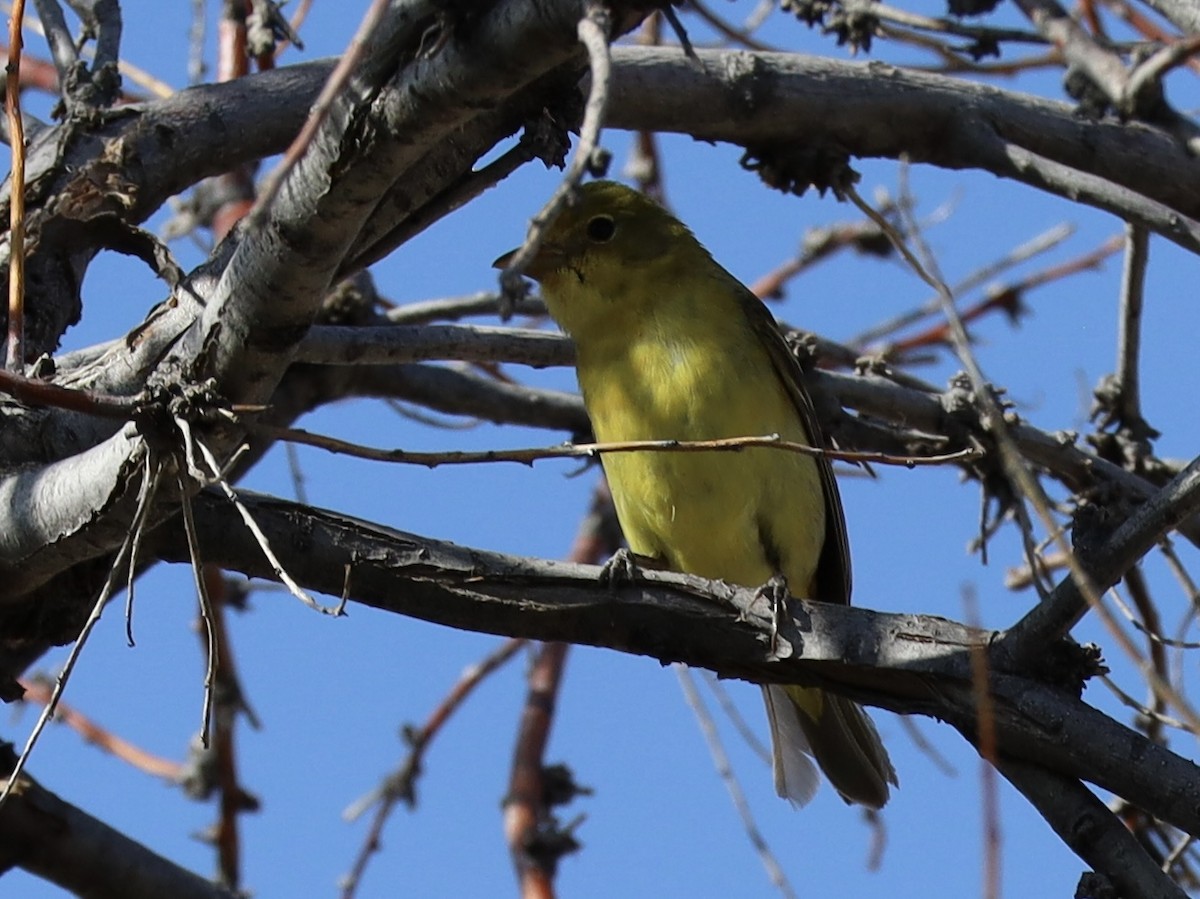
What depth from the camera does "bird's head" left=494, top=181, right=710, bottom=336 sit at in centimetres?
519

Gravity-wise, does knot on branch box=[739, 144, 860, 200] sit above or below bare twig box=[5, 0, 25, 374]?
above

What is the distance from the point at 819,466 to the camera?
5.24 meters

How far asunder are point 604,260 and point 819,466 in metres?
0.94

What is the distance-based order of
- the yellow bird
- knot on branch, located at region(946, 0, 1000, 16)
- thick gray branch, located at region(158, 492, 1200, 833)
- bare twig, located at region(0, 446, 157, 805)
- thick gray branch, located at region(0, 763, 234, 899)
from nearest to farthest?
bare twig, located at region(0, 446, 157, 805) → thick gray branch, located at region(158, 492, 1200, 833) → thick gray branch, located at region(0, 763, 234, 899) → knot on branch, located at region(946, 0, 1000, 16) → the yellow bird

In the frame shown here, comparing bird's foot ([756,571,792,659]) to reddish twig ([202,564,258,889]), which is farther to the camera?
reddish twig ([202,564,258,889])

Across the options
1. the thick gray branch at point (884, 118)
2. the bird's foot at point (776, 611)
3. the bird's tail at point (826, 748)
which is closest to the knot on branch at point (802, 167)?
the thick gray branch at point (884, 118)

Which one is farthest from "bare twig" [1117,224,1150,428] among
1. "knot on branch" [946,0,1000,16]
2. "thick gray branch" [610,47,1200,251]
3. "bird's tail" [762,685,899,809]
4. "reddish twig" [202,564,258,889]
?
"reddish twig" [202,564,258,889]

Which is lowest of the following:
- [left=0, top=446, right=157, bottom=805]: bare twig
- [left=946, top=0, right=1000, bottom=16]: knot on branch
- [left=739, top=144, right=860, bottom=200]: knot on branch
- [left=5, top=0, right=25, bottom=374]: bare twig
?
[left=0, top=446, right=157, bottom=805]: bare twig

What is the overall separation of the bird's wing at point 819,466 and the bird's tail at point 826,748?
0.39 metres

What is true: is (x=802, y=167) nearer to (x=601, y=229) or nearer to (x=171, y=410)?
(x=601, y=229)

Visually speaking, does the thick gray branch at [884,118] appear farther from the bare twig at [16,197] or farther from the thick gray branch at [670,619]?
the bare twig at [16,197]

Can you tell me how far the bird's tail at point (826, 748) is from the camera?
505cm

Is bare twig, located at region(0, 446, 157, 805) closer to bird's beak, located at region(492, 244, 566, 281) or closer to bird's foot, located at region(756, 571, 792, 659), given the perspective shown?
bird's foot, located at region(756, 571, 792, 659)

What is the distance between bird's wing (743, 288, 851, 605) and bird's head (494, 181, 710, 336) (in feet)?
1.04
